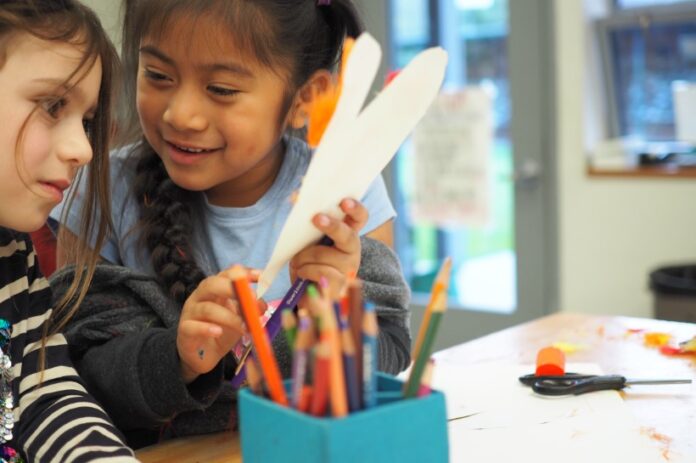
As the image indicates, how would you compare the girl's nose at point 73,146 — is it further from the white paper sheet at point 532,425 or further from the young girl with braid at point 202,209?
the white paper sheet at point 532,425

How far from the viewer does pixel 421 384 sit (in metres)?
0.53

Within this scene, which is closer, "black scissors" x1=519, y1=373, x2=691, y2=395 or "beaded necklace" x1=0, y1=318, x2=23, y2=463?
"beaded necklace" x1=0, y1=318, x2=23, y2=463

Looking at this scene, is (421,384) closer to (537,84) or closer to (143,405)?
(143,405)

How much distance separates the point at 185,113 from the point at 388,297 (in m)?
0.30

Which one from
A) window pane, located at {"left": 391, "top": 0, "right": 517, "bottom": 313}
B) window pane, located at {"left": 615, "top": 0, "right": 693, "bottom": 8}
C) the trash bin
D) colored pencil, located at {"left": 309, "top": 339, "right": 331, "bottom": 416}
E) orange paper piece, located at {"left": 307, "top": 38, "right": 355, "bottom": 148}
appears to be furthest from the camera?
window pane, located at {"left": 391, "top": 0, "right": 517, "bottom": 313}

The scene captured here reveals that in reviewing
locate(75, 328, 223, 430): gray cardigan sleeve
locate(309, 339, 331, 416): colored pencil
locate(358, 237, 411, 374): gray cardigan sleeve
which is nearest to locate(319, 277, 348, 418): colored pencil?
locate(309, 339, 331, 416): colored pencil

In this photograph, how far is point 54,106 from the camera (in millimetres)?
815

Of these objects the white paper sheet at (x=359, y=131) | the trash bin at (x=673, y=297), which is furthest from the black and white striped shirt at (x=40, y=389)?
the trash bin at (x=673, y=297)

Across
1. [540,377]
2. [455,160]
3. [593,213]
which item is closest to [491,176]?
[455,160]

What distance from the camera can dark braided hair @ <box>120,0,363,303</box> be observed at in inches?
39.5

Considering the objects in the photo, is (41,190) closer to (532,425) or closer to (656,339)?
(532,425)

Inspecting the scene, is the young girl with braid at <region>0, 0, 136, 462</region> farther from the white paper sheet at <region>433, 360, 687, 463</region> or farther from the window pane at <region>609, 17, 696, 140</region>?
the window pane at <region>609, 17, 696, 140</region>

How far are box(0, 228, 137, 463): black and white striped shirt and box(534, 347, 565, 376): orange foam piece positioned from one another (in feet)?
1.50

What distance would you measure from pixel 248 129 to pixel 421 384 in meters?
0.54
